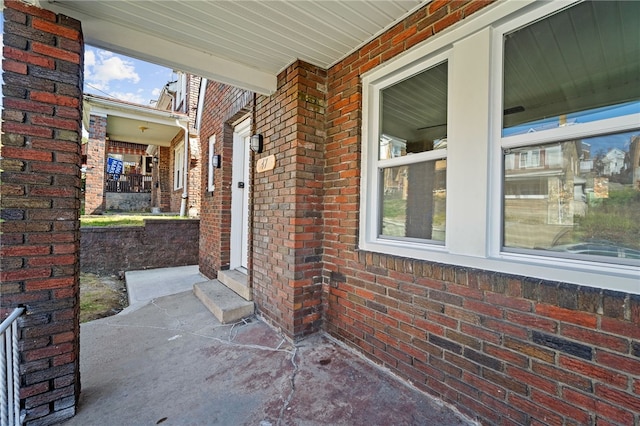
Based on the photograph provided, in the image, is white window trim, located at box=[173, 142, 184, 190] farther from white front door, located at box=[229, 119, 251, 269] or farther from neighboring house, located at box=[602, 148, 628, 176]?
neighboring house, located at box=[602, 148, 628, 176]

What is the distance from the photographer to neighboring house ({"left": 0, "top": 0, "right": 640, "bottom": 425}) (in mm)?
1418

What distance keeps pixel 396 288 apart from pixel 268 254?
1.54 m

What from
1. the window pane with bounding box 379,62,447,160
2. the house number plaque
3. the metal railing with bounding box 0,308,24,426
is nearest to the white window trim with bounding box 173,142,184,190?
the house number plaque

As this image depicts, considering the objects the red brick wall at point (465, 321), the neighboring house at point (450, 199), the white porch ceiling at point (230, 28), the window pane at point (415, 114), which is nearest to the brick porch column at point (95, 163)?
the white porch ceiling at point (230, 28)

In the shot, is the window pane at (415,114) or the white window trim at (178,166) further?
the white window trim at (178,166)

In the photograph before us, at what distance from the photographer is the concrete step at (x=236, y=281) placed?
352 centimetres

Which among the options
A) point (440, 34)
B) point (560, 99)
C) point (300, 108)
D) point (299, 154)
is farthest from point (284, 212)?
point (560, 99)

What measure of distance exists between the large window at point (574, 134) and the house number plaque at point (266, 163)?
2169 millimetres

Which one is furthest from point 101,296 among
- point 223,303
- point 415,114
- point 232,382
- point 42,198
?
point 415,114

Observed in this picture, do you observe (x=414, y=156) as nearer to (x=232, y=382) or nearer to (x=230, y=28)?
(x=230, y=28)

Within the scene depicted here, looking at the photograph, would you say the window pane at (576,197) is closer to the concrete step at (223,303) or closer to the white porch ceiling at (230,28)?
the white porch ceiling at (230,28)

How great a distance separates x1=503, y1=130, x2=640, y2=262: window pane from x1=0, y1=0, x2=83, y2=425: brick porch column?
2.92 m

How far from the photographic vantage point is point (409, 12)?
2.09 m

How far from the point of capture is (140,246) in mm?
6008
